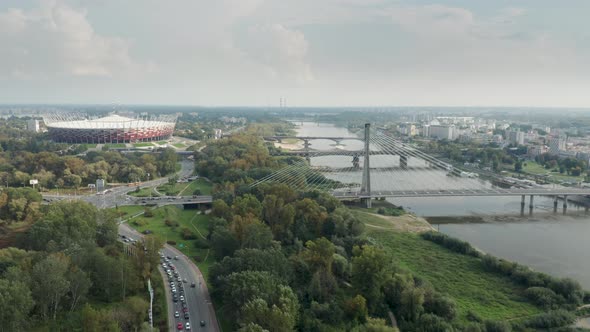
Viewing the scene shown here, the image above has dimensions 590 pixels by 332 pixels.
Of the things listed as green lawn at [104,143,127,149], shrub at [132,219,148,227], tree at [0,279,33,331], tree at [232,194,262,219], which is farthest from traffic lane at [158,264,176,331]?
green lawn at [104,143,127,149]

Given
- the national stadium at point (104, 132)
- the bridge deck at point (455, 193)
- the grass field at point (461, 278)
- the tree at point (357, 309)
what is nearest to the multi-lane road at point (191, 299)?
the tree at point (357, 309)

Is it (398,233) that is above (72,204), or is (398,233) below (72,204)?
below

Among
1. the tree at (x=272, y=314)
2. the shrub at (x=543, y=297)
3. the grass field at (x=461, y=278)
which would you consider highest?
the tree at (x=272, y=314)

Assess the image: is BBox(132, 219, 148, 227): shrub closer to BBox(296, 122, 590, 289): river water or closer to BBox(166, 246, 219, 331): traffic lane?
BBox(166, 246, 219, 331): traffic lane

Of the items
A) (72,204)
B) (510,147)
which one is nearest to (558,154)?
(510,147)

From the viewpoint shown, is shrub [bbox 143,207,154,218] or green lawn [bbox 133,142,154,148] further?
green lawn [bbox 133,142,154,148]

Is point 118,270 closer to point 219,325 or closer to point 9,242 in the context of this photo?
point 219,325

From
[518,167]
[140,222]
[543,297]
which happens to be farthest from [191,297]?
[518,167]

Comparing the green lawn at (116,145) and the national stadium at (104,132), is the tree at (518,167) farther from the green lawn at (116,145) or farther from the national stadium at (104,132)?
the green lawn at (116,145)
